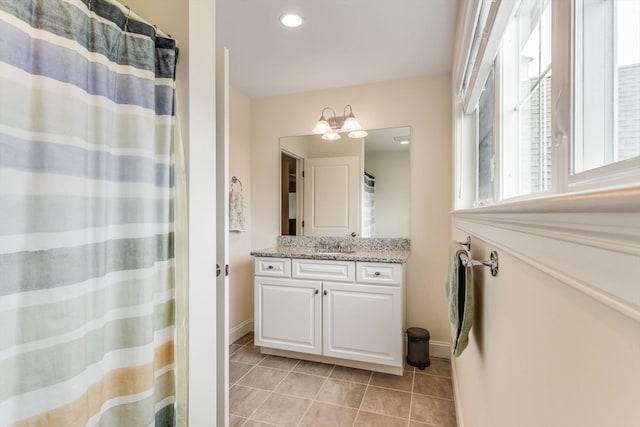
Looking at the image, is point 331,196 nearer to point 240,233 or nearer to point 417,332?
point 240,233

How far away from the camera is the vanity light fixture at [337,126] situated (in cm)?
283

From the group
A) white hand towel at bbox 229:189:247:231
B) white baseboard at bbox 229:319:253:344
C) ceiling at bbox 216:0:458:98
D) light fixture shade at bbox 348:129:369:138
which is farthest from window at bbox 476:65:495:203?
white baseboard at bbox 229:319:253:344

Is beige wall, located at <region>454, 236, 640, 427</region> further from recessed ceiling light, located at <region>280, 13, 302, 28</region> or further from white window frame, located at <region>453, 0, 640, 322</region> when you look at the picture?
recessed ceiling light, located at <region>280, 13, 302, 28</region>

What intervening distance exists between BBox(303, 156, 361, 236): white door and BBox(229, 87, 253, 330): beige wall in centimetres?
64

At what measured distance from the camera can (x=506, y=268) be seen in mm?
772

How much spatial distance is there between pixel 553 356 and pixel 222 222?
131 centimetres

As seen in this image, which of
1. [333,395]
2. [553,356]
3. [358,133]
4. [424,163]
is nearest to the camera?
[553,356]

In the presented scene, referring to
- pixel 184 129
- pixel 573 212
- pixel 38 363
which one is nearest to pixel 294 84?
pixel 184 129

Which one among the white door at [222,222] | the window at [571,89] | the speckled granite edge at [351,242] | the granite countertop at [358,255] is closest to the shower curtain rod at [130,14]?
the white door at [222,222]

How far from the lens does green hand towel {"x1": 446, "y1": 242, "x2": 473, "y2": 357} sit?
1.06m

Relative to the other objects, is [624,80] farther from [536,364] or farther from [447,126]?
[447,126]

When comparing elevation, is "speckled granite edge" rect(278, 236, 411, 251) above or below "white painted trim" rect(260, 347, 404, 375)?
above

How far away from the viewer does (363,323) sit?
2377mm

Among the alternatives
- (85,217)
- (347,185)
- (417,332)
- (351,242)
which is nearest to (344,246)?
(351,242)
